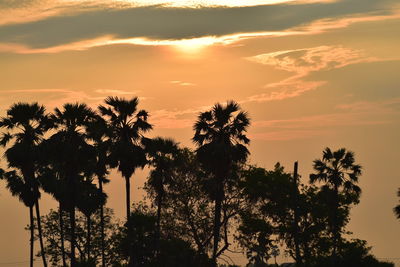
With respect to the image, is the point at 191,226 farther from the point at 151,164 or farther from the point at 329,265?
the point at 329,265

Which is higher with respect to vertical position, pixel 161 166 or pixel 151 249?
pixel 161 166

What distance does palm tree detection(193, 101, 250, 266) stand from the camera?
6856cm

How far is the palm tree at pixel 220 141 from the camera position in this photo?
68562mm

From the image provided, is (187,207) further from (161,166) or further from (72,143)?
(72,143)

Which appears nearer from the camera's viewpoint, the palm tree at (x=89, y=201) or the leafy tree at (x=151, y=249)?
the leafy tree at (x=151, y=249)

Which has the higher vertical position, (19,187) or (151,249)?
(19,187)

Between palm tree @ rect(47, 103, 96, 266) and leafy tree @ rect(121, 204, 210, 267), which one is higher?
palm tree @ rect(47, 103, 96, 266)

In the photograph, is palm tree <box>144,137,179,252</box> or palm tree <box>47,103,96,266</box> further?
palm tree <box>144,137,179,252</box>

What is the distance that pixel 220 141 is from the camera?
69.4 meters

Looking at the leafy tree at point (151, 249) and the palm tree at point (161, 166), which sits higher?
the palm tree at point (161, 166)

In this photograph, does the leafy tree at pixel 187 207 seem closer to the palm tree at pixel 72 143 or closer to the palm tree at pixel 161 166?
the palm tree at pixel 161 166

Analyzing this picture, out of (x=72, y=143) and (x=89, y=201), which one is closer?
(x=72, y=143)

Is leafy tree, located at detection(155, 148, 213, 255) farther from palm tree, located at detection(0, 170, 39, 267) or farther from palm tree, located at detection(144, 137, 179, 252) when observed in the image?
palm tree, located at detection(0, 170, 39, 267)

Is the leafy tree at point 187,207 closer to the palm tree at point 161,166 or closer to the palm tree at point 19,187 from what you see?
the palm tree at point 161,166
